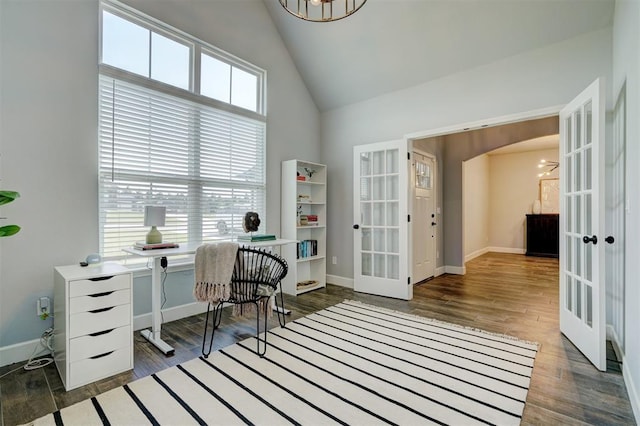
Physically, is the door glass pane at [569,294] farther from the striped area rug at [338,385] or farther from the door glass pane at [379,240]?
the door glass pane at [379,240]

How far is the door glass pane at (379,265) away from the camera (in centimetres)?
414

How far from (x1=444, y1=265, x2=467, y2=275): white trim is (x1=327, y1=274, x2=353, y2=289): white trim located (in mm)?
2200

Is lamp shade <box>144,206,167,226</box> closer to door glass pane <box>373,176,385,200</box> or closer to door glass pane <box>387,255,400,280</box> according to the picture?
door glass pane <box>373,176,385,200</box>

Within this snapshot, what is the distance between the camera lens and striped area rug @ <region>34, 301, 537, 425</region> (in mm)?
1631

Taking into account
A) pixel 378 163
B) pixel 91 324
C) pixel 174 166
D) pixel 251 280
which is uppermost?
pixel 378 163

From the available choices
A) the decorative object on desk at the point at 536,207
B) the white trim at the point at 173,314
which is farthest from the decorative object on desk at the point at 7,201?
the decorative object on desk at the point at 536,207

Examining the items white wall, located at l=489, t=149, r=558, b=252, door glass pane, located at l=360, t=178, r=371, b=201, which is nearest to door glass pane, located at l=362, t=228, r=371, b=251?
door glass pane, located at l=360, t=178, r=371, b=201

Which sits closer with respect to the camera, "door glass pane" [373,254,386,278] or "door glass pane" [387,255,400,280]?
"door glass pane" [387,255,400,280]

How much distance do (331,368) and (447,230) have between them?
431 centimetres

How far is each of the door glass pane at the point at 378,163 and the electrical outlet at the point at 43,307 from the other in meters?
3.65

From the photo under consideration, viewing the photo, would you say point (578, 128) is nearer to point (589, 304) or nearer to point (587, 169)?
point (587, 169)

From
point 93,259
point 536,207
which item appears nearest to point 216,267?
point 93,259

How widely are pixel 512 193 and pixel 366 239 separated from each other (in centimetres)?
626

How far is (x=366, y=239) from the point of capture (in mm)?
4328
